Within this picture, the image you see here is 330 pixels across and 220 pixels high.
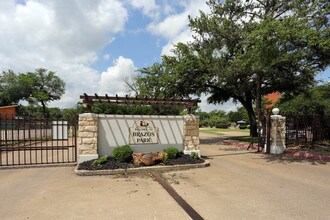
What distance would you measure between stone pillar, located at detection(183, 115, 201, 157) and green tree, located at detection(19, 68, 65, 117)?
4292cm

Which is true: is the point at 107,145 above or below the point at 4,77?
below

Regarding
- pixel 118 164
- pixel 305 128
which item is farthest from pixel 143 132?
pixel 305 128

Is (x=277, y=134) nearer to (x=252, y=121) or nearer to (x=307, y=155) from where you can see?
(x=307, y=155)

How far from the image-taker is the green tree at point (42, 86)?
47850 millimetres

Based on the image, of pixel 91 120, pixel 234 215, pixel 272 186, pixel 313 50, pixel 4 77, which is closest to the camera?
pixel 234 215

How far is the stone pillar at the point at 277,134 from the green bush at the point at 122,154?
7.52 meters

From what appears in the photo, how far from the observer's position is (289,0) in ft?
55.4

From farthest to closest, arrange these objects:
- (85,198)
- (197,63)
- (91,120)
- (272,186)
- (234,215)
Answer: (197,63), (91,120), (272,186), (85,198), (234,215)

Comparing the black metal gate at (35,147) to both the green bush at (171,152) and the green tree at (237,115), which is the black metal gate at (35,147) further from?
the green tree at (237,115)

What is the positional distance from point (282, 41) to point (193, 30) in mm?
10941

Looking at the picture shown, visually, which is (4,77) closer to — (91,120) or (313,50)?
(91,120)

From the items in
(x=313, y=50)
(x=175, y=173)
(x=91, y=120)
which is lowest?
(x=175, y=173)

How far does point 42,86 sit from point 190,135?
46862 millimetres

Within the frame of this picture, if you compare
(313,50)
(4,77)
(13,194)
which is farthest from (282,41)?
(4,77)
